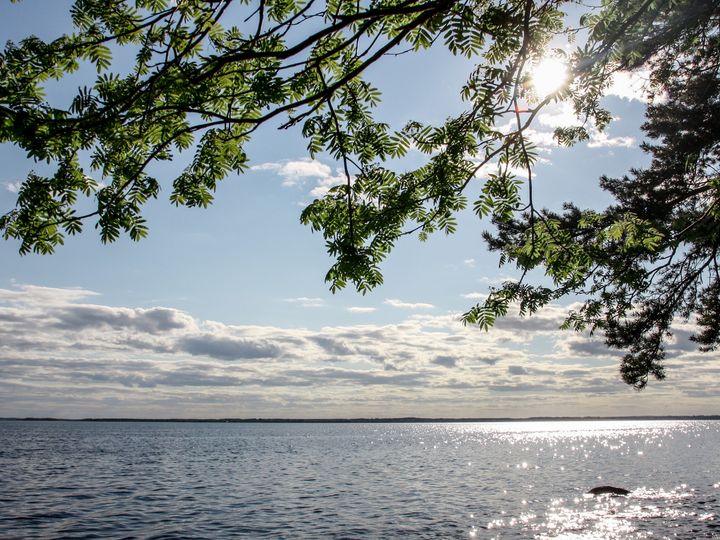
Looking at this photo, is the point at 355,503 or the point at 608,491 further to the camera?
the point at 608,491

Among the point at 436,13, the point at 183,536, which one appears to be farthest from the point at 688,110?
the point at 183,536

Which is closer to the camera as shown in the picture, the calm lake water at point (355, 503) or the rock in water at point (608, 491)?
the calm lake water at point (355, 503)

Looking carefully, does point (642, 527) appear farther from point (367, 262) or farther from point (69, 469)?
point (69, 469)

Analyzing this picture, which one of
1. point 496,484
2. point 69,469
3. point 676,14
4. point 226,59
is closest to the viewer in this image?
point 226,59

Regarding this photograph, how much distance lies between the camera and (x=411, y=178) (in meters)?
7.25

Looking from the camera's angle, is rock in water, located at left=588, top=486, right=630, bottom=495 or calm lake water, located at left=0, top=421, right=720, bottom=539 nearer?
calm lake water, located at left=0, top=421, right=720, bottom=539

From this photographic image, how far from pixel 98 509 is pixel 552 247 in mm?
30076

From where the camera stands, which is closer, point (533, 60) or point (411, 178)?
point (533, 60)

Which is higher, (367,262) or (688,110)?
(688,110)

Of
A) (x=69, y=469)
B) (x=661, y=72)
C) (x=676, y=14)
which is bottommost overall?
(x=69, y=469)

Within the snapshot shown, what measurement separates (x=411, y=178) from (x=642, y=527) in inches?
934

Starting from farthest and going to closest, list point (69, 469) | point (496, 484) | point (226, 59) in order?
point (69, 469) < point (496, 484) < point (226, 59)

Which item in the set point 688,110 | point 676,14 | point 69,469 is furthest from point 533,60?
point 69,469

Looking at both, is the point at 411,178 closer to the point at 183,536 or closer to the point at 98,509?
the point at 183,536
